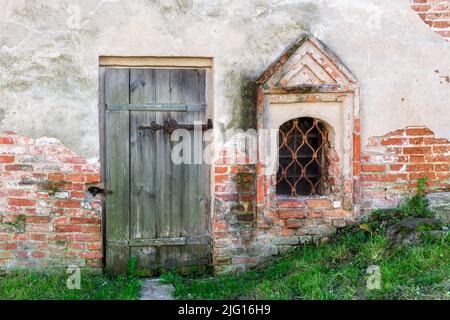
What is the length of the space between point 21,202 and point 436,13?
15.2 feet

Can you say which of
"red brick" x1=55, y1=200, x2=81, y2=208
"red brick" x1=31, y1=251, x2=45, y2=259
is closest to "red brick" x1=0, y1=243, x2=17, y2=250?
"red brick" x1=31, y1=251, x2=45, y2=259

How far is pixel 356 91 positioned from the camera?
6.21 m

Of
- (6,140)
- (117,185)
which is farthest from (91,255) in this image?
(6,140)

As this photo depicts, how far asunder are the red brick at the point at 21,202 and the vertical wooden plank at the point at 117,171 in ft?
2.41

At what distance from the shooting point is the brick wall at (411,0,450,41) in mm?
6273

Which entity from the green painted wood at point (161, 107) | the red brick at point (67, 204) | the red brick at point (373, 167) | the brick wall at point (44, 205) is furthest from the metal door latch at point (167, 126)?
the red brick at point (373, 167)

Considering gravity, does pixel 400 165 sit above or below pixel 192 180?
above

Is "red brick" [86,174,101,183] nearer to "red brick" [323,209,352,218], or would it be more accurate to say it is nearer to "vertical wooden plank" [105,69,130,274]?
"vertical wooden plank" [105,69,130,274]

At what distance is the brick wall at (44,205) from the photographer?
5.94m

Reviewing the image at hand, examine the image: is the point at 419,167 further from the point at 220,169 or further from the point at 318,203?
the point at 220,169

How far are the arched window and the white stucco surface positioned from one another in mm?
498

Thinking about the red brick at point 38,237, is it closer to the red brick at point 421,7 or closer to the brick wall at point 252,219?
the brick wall at point 252,219

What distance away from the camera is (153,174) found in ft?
20.4

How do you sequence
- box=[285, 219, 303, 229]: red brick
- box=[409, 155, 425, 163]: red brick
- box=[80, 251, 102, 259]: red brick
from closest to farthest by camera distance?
box=[80, 251, 102, 259]: red brick, box=[285, 219, 303, 229]: red brick, box=[409, 155, 425, 163]: red brick
